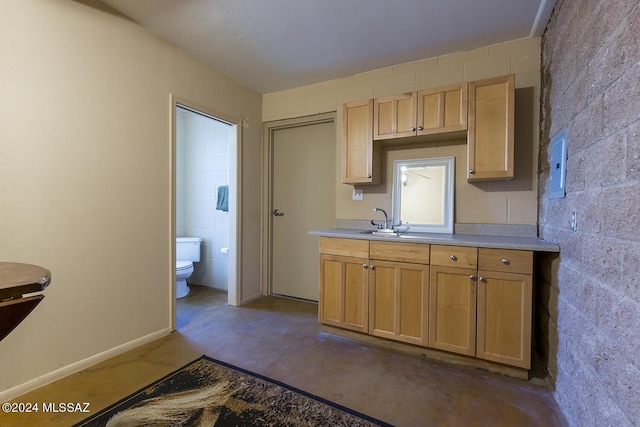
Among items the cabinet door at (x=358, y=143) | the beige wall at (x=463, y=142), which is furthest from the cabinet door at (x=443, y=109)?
the cabinet door at (x=358, y=143)

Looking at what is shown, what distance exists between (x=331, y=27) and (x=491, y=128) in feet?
4.59

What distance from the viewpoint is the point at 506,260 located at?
5.85 feet

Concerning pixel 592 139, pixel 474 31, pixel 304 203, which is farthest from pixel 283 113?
pixel 592 139

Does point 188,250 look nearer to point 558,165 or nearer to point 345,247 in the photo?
point 345,247

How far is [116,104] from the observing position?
2.01 meters

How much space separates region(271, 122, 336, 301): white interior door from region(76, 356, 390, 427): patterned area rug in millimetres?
1627

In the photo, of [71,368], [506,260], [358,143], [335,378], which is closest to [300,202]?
[358,143]

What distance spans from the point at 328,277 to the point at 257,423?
1187 millimetres

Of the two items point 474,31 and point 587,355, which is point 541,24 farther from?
point 587,355

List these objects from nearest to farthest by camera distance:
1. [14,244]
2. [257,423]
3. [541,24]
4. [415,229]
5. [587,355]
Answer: [587,355]
[257,423]
[14,244]
[541,24]
[415,229]

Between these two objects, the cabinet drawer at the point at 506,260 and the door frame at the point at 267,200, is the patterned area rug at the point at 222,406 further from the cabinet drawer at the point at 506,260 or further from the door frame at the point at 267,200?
the door frame at the point at 267,200

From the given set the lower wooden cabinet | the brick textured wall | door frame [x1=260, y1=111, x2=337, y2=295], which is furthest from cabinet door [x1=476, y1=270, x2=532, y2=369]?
door frame [x1=260, y1=111, x2=337, y2=295]

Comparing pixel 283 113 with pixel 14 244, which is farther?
pixel 283 113

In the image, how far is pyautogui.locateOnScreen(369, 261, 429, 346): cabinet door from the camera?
6.65ft
